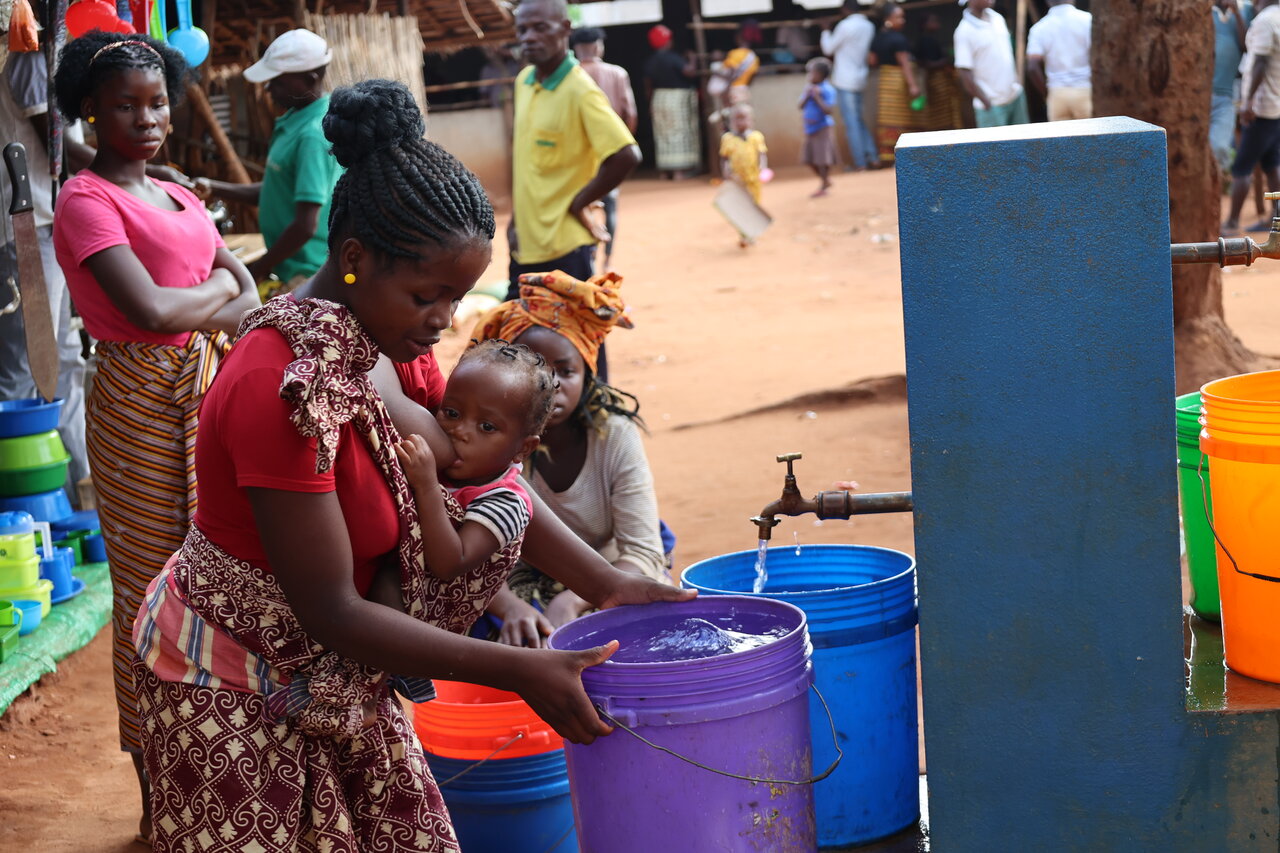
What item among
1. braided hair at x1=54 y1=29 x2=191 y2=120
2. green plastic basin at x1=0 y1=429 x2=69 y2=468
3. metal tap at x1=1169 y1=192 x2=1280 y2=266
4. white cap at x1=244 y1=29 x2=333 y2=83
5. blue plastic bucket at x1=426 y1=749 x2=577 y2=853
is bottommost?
blue plastic bucket at x1=426 y1=749 x2=577 y2=853

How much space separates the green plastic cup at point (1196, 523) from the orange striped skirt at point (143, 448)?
7.28 feet

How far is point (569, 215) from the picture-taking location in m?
5.96

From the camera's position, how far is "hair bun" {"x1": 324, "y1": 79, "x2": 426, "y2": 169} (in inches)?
71.7

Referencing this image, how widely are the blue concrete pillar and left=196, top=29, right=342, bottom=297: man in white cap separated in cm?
327

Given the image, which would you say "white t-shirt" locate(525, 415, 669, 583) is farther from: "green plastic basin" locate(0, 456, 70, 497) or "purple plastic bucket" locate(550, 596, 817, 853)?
"green plastic basin" locate(0, 456, 70, 497)

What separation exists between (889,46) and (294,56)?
598 inches

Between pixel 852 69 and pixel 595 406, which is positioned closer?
pixel 595 406

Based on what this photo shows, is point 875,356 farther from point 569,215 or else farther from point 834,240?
point 834,240

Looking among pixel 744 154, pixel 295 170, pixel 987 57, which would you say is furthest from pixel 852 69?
pixel 295 170

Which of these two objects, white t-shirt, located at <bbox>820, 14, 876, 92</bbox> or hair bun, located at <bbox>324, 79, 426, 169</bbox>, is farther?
white t-shirt, located at <bbox>820, 14, 876, 92</bbox>

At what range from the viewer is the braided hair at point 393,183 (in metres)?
1.81

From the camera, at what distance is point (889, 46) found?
62.2 ft

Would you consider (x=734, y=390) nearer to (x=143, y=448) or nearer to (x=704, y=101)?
(x=143, y=448)

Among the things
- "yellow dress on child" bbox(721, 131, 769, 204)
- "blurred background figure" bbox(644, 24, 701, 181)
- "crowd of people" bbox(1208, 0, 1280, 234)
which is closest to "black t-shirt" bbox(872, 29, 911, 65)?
"blurred background figure" bbox(644, 24, 701, 181)
